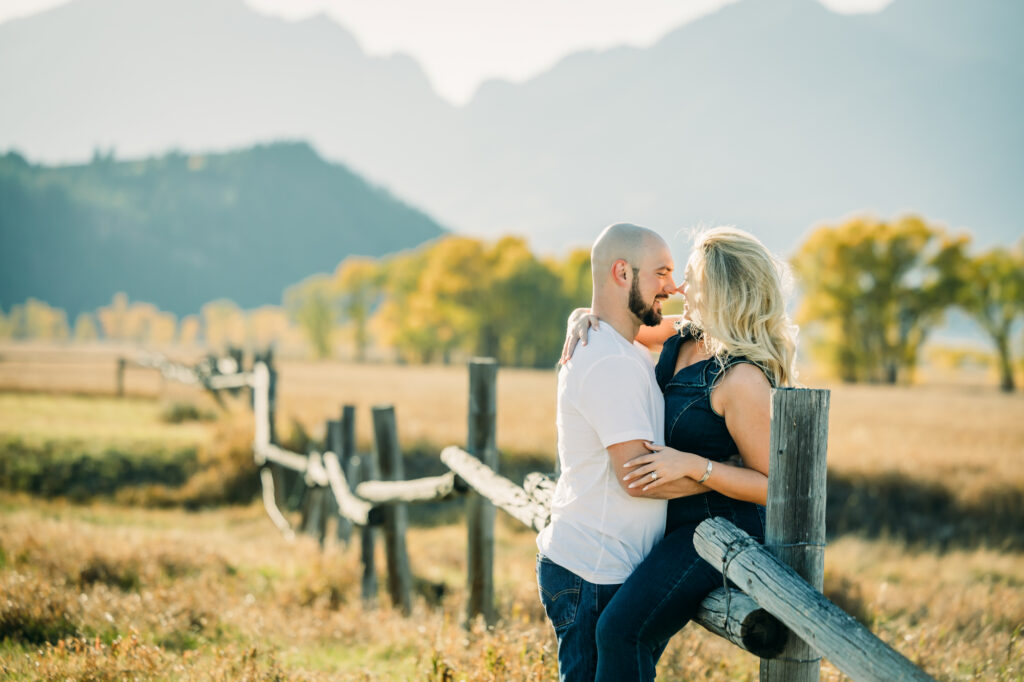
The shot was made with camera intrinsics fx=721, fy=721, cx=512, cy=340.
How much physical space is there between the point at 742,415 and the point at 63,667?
3397 millimetres

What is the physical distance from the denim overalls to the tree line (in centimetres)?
2553

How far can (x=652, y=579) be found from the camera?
234cm

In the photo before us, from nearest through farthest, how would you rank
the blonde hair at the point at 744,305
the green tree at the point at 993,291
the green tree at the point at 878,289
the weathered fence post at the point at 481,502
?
the blonde hair at the point at 744,305, the weathered fence post at the point at 481,502, the green tree at the point at 993,291, the green tree at the point at 878,289

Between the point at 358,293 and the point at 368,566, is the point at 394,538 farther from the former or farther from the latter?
the point at 358,293

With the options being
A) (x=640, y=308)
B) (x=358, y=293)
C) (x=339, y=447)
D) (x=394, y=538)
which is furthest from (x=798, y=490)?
(x=358, y=293)

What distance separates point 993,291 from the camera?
44469 mm

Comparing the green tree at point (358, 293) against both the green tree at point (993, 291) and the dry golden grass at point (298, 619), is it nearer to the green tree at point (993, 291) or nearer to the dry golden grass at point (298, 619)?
the green tree at point (993, 291)

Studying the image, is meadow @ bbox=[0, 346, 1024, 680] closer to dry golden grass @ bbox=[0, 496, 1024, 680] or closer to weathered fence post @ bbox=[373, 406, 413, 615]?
dry golden grass @ bbox=[0, 496, 1024, 680]

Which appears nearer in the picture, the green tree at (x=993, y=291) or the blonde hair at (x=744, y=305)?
the blonde hair at (x=744, y=305)

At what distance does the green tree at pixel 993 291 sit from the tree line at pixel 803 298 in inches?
2.6

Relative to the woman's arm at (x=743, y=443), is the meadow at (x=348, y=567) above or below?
below

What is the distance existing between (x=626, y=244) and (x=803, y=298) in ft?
172

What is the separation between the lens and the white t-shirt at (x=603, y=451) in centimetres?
236

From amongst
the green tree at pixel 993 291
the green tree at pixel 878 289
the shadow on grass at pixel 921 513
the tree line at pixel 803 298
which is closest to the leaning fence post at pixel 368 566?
the shadow on grass at pixel 921 513
